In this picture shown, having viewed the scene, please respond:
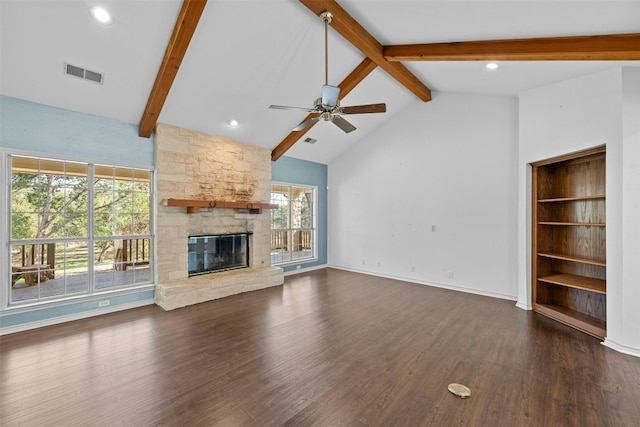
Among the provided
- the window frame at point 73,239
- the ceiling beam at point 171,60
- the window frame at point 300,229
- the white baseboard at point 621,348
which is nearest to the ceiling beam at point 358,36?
the ceiling beam at point 171,60

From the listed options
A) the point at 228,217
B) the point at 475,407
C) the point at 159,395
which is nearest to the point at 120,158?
the point at 228,217

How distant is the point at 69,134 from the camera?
4.07m

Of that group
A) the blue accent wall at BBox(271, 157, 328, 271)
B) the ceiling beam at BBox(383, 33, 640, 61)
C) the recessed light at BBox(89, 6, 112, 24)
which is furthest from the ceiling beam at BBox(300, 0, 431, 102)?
the blue accent wall at BBox(271, 157, 328, 271)

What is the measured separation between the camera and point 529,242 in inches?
176

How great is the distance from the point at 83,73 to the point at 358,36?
352cm

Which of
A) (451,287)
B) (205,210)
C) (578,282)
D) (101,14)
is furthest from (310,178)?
(578,282)

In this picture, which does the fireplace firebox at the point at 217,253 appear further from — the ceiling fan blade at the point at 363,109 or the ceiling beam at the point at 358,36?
the ceiling beam at the point at 358,36

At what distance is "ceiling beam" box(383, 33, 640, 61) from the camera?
2.81m

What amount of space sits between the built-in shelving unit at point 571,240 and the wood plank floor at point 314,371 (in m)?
0.46

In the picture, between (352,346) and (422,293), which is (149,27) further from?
(422,293)

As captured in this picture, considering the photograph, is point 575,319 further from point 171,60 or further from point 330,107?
point 171,60

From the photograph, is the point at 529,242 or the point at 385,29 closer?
the point at 385,29

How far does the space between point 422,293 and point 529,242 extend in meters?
1.94

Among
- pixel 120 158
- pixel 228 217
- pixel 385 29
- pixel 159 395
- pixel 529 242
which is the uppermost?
pixel 385 29
